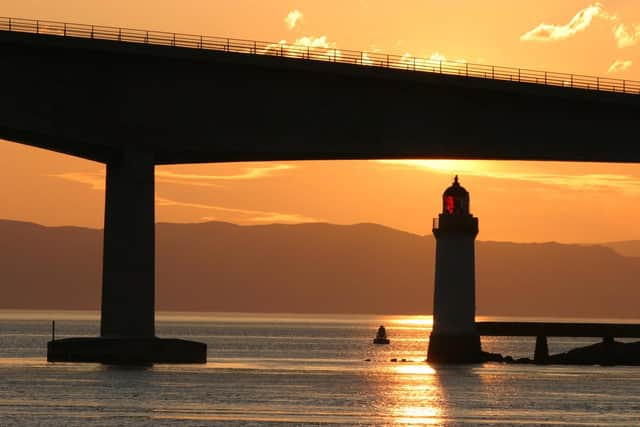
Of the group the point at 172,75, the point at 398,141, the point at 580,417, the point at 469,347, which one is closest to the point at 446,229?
the point at 469,347

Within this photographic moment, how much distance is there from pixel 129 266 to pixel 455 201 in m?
25.4

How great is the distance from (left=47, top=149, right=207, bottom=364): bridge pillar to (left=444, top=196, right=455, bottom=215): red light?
22.4 meters

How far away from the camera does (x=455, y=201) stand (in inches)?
4188

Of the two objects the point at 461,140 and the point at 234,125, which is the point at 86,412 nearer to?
the point at 234,125

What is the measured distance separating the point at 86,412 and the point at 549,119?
3375cm

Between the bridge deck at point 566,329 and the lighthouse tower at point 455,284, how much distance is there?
11.1 meters

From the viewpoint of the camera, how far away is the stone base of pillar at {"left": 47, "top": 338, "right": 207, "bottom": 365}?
90.8 m

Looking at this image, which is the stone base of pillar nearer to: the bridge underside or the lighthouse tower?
the bridge underside

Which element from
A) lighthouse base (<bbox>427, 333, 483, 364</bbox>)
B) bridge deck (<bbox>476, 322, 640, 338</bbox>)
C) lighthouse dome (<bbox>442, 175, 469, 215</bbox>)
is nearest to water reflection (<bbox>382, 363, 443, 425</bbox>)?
lighthouse base (<bbox>427, 333, 483, 364</bbox>)

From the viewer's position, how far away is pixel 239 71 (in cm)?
9119

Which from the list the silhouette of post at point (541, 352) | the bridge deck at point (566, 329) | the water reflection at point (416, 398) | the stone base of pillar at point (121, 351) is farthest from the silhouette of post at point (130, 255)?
the silhouette of post at point (541, 352)

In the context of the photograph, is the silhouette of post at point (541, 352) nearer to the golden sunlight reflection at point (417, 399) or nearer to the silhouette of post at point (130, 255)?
the golden sunlight reflection at point (417, 399)

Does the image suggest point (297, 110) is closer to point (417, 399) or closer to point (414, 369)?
point (417, 399)

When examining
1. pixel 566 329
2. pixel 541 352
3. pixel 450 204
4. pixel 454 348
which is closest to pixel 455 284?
pixel 454 348
